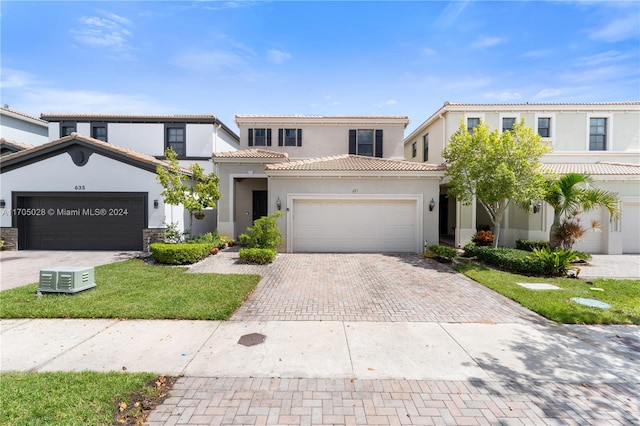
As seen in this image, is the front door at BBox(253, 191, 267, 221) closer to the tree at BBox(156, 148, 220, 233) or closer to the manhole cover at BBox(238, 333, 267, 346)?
the tree at BBox(156, 148, 220, 233)

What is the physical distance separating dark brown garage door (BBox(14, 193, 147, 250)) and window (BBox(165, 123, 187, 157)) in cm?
693

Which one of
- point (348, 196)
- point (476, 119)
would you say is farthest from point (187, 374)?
point (476, 119)

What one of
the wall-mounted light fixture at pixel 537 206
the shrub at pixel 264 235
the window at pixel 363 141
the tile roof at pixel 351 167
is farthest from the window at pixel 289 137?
the wall-mounted light fixture at pixel 537 206

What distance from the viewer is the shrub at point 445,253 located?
11.1 metres

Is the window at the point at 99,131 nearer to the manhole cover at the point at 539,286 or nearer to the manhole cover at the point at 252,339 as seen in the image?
the manhole cover at the point at 252,339

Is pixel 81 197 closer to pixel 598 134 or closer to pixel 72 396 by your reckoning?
pixel 72 396

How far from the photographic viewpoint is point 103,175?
1240 cm

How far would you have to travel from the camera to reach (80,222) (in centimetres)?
1271

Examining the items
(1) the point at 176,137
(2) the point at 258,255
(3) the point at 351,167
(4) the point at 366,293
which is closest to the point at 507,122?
(3) the point at 351,167

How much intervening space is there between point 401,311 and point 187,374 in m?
4.26

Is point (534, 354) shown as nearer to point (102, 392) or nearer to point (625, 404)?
point (625, 404)

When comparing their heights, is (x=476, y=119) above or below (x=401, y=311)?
above

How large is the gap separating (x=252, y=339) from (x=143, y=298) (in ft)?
11.1

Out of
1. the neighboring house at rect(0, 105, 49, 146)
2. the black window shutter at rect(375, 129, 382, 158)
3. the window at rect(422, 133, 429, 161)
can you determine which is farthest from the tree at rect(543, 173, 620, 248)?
the neighboring house at rect(0, 105, 49, 146)
